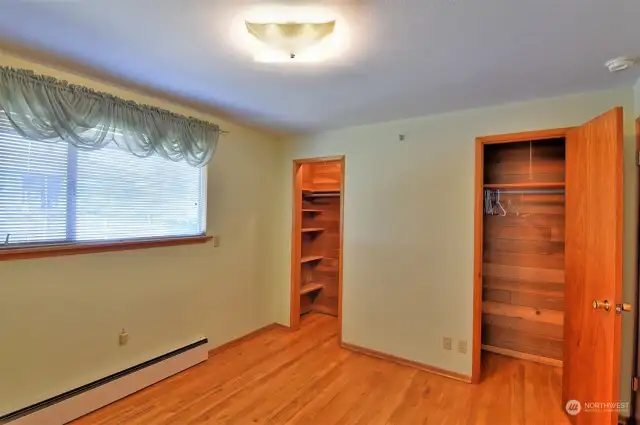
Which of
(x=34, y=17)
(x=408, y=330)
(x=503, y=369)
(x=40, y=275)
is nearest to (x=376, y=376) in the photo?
(x=408, y=330)

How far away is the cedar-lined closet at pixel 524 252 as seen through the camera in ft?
10.3

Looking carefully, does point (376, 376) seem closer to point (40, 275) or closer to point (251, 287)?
point (251, 287)

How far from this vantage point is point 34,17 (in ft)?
4.95

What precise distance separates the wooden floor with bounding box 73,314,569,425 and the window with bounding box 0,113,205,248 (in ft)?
4.10

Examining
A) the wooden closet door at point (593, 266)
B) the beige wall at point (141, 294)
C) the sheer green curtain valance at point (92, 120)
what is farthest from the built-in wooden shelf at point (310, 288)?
the wooden closet door at point (593, 266)

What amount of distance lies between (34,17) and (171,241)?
1683mm

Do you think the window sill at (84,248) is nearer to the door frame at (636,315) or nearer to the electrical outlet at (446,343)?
the electrical outlet at (446,343)

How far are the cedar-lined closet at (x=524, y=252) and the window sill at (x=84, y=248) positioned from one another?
9.99 ft

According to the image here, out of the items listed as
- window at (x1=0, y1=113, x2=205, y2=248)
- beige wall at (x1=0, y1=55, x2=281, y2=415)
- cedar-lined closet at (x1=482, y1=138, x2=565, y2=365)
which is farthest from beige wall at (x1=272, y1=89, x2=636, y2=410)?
window at (x1=0, y1=113, x2=205, y2=248)

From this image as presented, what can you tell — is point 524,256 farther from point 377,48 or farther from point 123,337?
point 123,337

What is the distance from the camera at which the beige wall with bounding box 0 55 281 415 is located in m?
1.93

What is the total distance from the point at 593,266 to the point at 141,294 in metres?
3.15

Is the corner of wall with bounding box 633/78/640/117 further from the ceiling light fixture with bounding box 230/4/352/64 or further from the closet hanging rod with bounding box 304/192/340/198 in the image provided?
the closet hanging rod with bounding box 304/192/340/198

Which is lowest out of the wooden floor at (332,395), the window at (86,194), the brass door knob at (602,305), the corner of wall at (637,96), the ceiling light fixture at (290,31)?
the wooden floor at (332,395)
